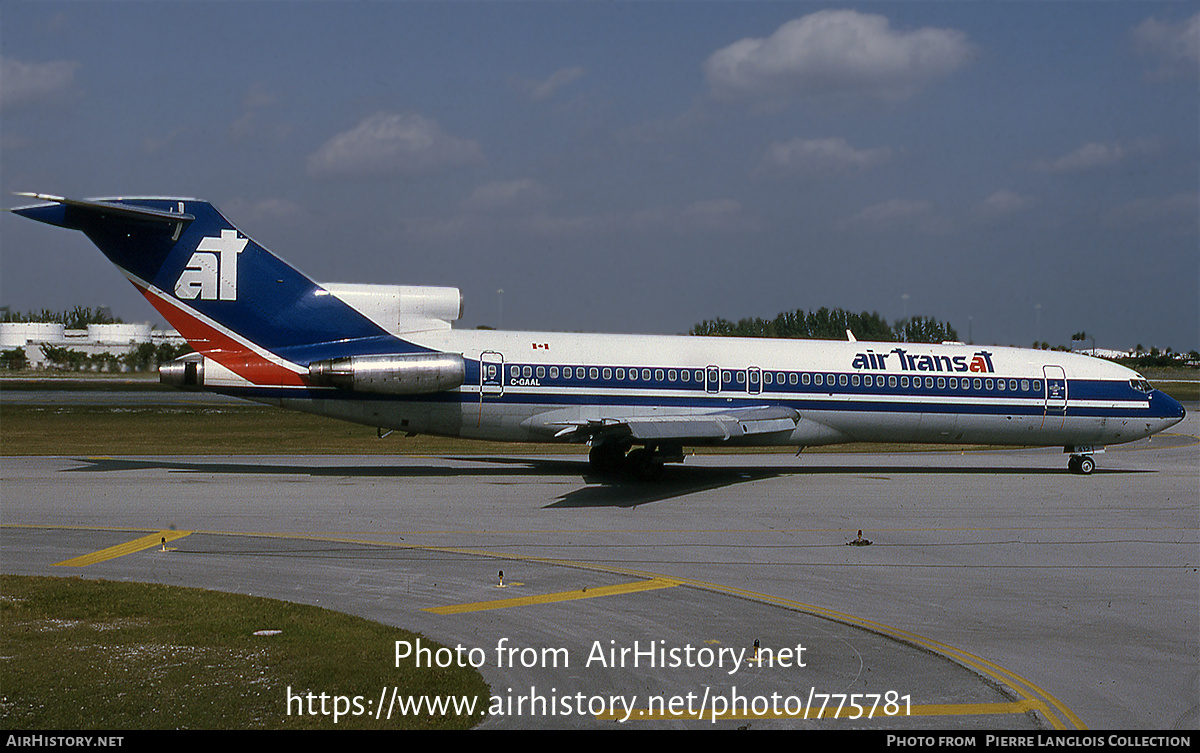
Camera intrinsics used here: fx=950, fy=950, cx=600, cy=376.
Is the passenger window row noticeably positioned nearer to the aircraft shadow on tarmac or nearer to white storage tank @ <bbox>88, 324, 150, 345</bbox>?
the aircraft shadow on tarmac

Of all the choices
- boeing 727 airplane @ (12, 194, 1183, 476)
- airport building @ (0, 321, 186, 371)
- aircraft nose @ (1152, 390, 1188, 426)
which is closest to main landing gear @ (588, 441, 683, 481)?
boeing 727 airplane @ (12, 194, 1183, 476)

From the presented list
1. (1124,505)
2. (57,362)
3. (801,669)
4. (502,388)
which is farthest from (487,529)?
(57,362)

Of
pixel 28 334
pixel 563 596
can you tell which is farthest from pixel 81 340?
pixel 563 596

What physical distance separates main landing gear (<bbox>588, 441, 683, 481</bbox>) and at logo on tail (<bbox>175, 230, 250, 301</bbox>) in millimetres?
9974

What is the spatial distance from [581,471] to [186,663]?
17067mm

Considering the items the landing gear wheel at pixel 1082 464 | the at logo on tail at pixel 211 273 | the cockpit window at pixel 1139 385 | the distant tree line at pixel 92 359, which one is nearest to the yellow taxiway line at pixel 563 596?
the at logo on tail at pixel 211 273

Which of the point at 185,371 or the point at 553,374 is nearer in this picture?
the point at 185,371

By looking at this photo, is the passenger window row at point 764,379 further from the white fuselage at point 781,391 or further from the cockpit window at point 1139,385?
the cockpit window at point 1139,385

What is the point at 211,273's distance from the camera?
2345 cm

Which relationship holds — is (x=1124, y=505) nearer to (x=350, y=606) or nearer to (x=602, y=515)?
(x=602, y=515)

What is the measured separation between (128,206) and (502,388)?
9.91m

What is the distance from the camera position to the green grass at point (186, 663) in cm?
826

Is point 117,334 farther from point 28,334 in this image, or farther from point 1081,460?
point 1081,460

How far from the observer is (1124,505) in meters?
21.3
